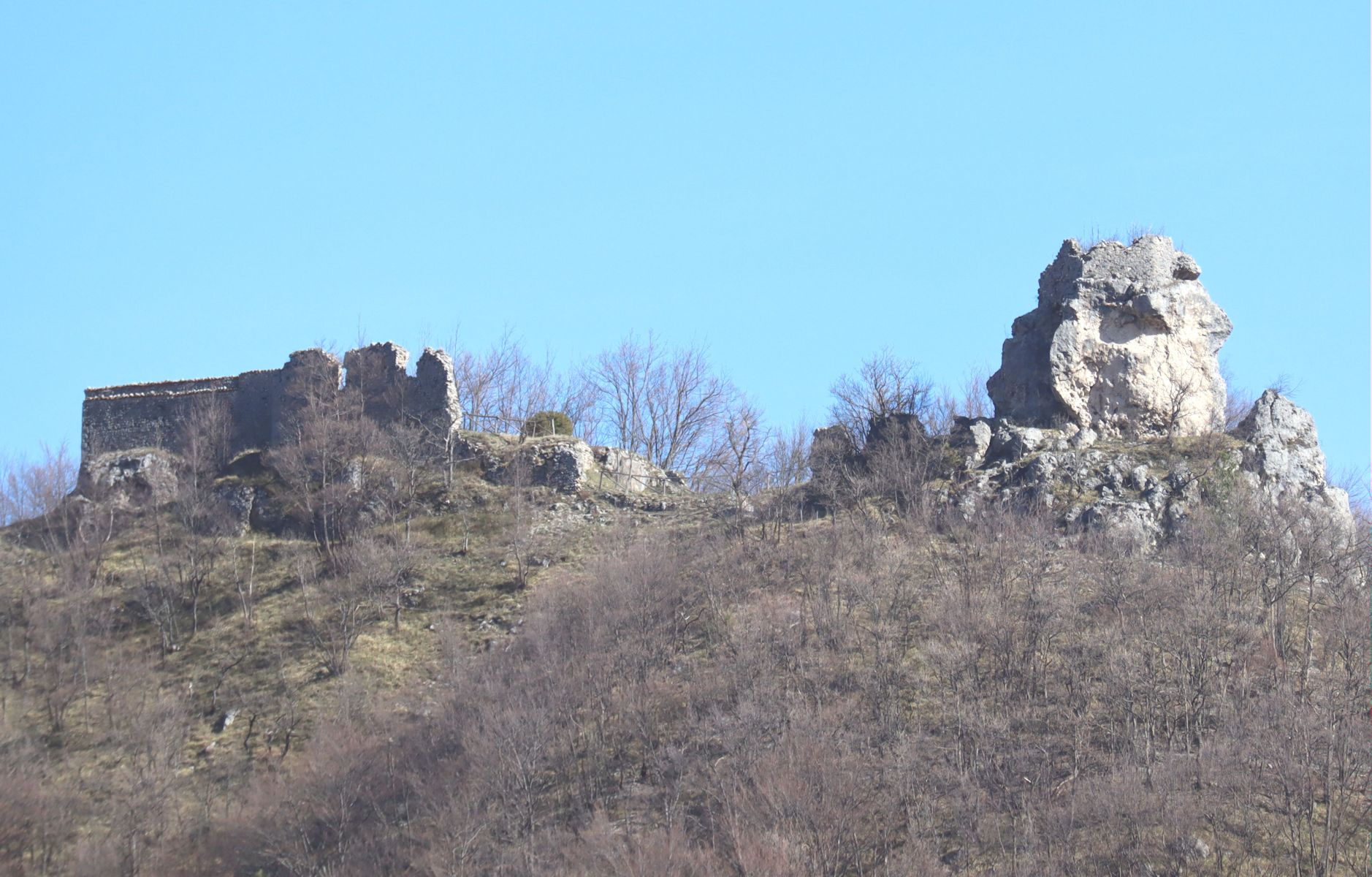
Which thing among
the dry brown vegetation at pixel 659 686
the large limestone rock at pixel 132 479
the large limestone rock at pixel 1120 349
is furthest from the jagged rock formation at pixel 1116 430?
the large limestone rock at pixel 132 479

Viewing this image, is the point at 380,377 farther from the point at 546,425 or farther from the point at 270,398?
the point at 546,425

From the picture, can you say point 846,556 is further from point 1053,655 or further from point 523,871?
point 523,871

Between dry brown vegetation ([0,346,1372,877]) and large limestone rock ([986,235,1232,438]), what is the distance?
11.6 feet

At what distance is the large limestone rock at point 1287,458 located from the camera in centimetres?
4169

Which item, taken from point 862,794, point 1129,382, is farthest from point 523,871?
point 1129,382

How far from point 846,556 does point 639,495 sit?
817 centimetres

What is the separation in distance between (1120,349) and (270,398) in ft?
75.1

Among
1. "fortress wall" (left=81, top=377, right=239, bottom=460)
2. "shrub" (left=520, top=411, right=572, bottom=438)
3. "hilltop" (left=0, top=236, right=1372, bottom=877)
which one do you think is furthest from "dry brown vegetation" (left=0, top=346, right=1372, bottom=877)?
"shrub" (left=520, top=411, right=572, bottom=438)

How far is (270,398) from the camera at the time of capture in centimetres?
4884

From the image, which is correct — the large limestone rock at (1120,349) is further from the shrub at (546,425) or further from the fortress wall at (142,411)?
the fortress wall at (142,411)

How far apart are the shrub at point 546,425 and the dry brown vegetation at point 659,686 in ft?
15.4

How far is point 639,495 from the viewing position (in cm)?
4691

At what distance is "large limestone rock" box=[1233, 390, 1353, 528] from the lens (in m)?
41.7

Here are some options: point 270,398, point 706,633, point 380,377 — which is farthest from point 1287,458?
point 270,398
